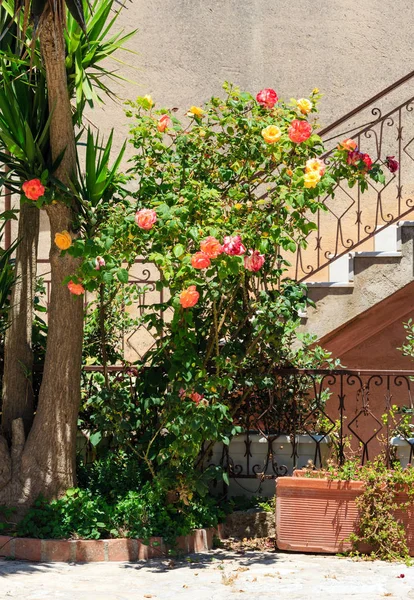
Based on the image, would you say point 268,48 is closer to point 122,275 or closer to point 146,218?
point 146,218

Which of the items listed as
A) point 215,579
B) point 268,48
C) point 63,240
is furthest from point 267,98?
point 268,48

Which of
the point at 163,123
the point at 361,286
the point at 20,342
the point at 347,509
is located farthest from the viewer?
the point at 361,286

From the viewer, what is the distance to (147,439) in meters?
6.60

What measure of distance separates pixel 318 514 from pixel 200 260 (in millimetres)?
1989

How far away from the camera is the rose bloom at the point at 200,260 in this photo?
5.66 metres

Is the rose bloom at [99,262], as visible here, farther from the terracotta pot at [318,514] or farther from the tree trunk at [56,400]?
the terracotta pot at [318,514]

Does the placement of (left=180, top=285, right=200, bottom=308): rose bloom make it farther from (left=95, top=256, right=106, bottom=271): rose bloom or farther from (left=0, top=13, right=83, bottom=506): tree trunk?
(left=0, top=13, right=83, bottom=506): tree trunk

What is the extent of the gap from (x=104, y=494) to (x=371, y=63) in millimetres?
5905

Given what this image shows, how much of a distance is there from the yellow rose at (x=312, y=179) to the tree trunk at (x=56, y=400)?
1.60m

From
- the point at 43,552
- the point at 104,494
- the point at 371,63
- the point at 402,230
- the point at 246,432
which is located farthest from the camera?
the point at 371,63

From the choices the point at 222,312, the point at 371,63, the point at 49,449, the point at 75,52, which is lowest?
the point at 49,449

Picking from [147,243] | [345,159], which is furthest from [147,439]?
[345,159]

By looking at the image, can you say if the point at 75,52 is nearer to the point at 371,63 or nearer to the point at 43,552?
the point at 43,552

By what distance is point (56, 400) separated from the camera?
252 inches
